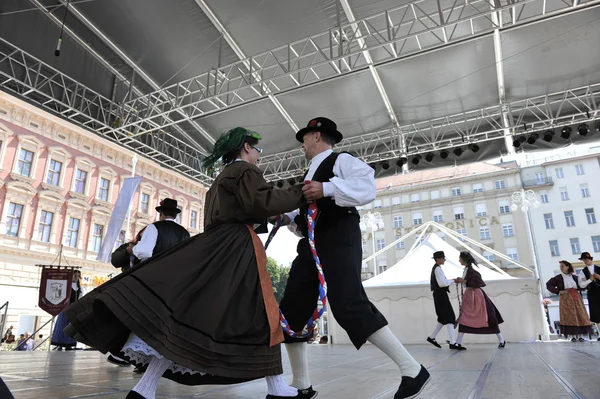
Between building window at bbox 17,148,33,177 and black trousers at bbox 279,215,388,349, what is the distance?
A: 15952 mm

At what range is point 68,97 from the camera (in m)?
8.53

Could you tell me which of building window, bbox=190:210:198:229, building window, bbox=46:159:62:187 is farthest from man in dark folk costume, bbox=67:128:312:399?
building window, bbox=190:210:198:229

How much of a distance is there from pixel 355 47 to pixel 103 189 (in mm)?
13794

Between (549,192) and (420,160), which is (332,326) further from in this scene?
(549,192)

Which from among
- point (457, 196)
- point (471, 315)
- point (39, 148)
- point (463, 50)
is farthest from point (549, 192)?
point (39, 148)

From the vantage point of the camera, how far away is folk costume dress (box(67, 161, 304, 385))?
1.27 metres

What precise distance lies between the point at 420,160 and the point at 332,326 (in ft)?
17.7

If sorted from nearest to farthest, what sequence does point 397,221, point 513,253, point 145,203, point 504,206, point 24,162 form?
point 24,162 < point 145,203 < point 513,253 < point 504,206 < point 397,221

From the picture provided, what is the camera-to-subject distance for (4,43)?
306 inches

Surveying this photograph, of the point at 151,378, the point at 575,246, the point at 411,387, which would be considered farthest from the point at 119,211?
the point at 575,246

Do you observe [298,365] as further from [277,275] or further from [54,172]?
[277,275]

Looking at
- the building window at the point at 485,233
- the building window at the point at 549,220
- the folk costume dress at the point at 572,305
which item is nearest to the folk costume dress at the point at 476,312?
the folk costume dress at the point at 572,305

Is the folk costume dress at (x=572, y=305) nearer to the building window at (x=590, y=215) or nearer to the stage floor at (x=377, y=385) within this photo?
the stage floor at (x=377, y=385)

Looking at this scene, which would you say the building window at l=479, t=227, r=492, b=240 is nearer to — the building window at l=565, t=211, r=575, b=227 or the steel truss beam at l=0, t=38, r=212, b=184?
the building window at l=565, t=211, r=575, b=227
